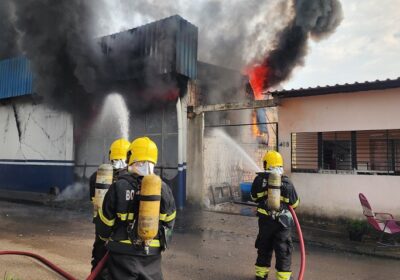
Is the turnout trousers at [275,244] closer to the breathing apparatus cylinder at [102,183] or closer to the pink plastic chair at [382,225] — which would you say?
the breathing apparatus cylinder at [102,183]

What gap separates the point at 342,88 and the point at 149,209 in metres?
6.50

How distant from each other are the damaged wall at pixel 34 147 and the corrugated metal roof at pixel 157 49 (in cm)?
337

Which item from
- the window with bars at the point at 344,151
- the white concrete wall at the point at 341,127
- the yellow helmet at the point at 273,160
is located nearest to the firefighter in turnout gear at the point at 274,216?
the yellow helmet at the point at 273,160

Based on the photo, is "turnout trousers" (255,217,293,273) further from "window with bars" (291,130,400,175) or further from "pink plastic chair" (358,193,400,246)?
"window with bars" (291,130,400,175)

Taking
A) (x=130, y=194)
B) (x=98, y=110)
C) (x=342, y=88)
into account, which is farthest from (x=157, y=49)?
(x=130, y=194)

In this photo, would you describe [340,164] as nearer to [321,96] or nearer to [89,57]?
[321,96]

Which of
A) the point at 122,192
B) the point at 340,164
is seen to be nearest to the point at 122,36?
the point at 340,164

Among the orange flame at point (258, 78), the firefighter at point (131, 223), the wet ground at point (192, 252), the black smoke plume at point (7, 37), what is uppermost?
the black smoke plume at point (7, 37)

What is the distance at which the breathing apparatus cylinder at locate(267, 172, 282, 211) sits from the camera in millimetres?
4219

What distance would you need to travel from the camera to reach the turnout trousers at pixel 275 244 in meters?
4.24

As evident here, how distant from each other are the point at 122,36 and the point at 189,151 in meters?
4.24

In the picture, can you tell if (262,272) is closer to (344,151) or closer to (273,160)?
(273,160)

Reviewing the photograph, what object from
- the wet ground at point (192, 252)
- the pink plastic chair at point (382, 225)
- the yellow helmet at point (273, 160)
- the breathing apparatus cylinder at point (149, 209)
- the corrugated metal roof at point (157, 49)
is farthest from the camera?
the corrugated metal roof at point (157, 49)

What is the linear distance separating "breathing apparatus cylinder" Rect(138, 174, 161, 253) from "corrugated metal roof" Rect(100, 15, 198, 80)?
315 inches
